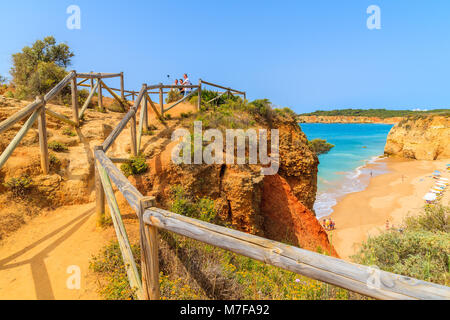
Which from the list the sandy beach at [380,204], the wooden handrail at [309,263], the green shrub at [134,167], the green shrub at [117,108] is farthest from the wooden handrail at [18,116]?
the sandy beach at [380,204]

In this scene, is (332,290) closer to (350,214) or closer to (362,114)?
(350,214)

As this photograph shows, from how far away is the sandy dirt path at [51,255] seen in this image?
10.5 ft

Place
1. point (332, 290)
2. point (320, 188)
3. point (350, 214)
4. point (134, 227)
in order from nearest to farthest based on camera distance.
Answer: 1. point (332, 290)
2. point (134, 227)
3. point (350, 214)
4. point (320, 188)

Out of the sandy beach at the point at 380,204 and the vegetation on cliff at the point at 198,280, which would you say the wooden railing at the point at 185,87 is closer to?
the vegetation on cliff at the point at 198,280

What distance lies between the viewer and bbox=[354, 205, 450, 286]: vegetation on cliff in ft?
13.0

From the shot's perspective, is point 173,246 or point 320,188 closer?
point 173,246

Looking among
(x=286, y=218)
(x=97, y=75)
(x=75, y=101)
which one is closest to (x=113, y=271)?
(x=75, y=101)

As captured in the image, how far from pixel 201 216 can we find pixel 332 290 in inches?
134

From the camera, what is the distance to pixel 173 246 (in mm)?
4188

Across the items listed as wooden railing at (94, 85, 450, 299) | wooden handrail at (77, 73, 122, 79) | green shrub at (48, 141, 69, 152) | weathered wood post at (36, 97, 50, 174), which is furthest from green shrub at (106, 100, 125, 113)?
wooden railing at (94, 85, 450, 299)

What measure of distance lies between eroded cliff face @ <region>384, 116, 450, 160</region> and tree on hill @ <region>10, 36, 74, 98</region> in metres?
46.3
